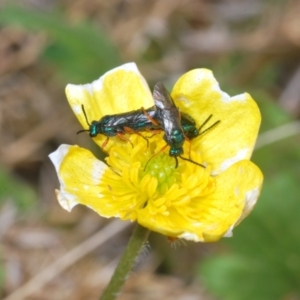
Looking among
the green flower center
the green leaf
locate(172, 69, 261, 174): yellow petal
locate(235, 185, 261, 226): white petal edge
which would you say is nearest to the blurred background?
the green leaf

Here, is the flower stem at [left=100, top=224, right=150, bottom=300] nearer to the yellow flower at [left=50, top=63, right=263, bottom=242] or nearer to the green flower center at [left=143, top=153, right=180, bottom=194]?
the yellow flower at [left=50, top=63, right=263, bottom=242]

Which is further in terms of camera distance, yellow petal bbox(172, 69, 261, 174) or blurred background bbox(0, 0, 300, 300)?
blurred background bbox(0, 0, 300, 300)

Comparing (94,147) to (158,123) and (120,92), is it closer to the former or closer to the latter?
(120,92)

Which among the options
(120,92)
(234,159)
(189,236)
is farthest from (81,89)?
(189,236)

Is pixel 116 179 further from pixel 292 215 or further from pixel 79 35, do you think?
pixel 79 35

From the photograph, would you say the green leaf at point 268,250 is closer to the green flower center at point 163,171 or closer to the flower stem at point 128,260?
the green flower center at point 163,171

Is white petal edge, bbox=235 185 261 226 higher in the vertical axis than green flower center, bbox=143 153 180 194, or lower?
higher

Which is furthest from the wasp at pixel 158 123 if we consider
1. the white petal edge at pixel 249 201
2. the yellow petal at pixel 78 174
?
the white petal edge at pixel 249 201

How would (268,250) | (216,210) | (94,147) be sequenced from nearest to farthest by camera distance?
(216,210), (268,250), (94,147)
